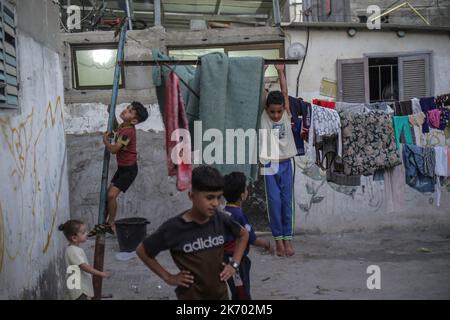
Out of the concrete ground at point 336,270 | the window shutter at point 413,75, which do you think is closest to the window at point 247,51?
the window shutter at point 413,75

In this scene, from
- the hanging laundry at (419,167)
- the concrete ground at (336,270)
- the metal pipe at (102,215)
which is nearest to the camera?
the metal pipe at (102,215)

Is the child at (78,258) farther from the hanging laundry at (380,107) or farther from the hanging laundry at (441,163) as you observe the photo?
the hanging laundry at (441,163)

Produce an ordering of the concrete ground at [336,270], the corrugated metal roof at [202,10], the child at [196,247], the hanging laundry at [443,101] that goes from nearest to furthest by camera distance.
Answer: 1. the child at [196,247]
2. the concrete ground at [336,270]
3. the hanging laundry at [443,101]
4. the corrugated metal roof at [202,10]

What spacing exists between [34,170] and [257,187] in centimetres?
477

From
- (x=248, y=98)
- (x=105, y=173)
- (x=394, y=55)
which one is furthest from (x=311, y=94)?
(x=105, y=173)

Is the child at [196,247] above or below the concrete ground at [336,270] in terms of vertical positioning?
above

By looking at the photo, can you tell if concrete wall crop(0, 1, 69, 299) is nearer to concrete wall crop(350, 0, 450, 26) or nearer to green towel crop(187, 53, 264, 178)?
green towel crop(187, 53, 264, 178)

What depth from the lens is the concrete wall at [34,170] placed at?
3562 millimetres

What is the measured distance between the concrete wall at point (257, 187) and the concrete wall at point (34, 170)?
322 cm

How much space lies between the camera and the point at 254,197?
8492 millimetres

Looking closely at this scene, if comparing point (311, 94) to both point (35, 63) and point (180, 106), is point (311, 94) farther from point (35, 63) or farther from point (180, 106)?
point (35, 63)

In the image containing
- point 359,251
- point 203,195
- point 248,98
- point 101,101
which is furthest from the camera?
point 101,101

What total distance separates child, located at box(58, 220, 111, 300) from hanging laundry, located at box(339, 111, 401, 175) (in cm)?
338
